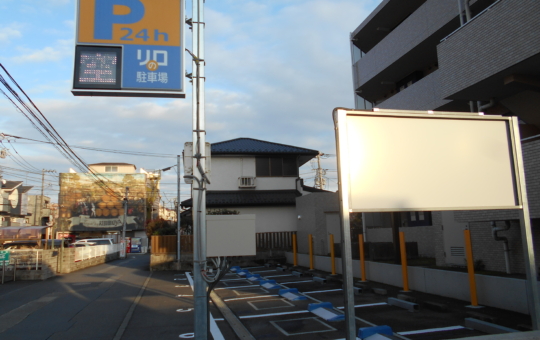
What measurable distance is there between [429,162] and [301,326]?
423 cm

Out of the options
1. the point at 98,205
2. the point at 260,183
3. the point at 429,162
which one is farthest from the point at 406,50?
the point at 98,205

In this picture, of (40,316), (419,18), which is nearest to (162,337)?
(40,316)

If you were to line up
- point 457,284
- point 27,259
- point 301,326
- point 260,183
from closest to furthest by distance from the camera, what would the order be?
point 301,326 → point 457,284 → point 27,259 → point 260,183

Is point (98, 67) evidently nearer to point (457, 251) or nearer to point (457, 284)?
point (457, 284)

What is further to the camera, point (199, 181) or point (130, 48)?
point (130, 48)

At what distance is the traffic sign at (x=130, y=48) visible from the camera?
17.3ft

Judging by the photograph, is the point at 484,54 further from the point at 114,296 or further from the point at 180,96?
the point at 114,296

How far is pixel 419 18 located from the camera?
13.6 m

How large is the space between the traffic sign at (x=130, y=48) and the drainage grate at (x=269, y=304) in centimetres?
582

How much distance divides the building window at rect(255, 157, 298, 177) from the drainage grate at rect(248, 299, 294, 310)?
43.2 ft

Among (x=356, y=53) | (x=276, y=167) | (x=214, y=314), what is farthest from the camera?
(x=276, y=167)

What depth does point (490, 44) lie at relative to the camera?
8.55 meters

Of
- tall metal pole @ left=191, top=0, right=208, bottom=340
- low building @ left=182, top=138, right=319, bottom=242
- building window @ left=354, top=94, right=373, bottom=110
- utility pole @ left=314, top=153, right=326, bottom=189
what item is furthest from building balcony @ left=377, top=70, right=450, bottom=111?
utility pole @ left=314, top=153, right=326, bottom=189

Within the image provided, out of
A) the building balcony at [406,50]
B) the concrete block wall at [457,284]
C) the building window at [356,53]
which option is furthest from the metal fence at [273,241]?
the building window at [356,53]
